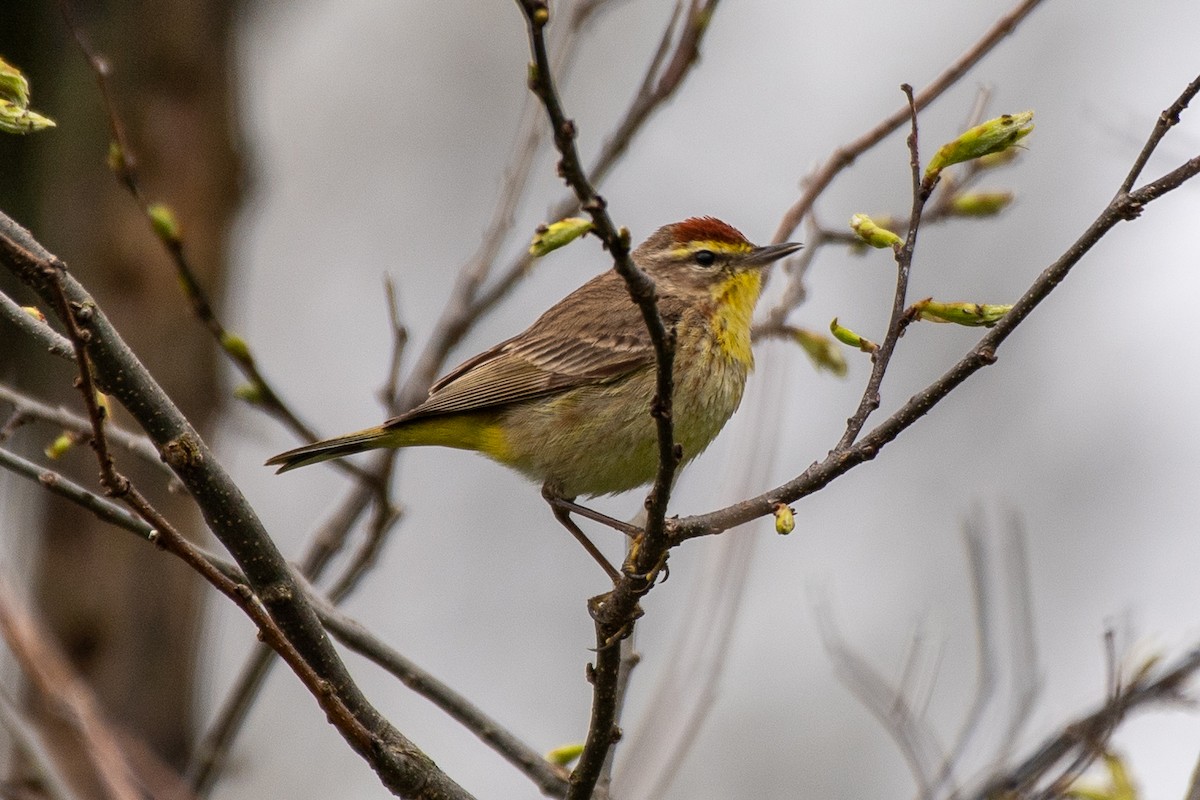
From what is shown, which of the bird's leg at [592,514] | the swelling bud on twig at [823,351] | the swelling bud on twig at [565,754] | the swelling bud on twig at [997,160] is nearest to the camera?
the swelling bud on twig at [565,754]

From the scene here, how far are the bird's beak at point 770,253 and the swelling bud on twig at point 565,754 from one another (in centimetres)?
245

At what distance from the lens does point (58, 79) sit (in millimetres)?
8055

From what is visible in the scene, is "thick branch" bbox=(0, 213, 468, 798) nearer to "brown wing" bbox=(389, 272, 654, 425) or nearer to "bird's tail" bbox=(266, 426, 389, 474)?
"bird's tail" bbox=(266, 426, 389, 474)

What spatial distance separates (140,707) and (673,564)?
253 inches

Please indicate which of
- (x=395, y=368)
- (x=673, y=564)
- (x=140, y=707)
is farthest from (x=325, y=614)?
(x=673, y=564)

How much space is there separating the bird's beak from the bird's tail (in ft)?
6.26

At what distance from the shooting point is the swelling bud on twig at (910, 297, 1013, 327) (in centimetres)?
335

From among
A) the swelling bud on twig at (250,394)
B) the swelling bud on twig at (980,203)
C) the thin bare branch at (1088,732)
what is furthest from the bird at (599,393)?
the thin bare branch at (1088,732)

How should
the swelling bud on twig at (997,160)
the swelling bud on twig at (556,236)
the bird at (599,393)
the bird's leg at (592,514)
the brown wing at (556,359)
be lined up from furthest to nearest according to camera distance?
the brown wing at (556,359), the bird at (599,393), the swelling bud on twig at (997,160), the bird's leg at (592,514), the swelling bud on twig at (556,236)

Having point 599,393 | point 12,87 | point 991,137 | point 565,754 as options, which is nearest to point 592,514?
point 599,393

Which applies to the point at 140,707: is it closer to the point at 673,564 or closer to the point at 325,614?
the point at 325,614

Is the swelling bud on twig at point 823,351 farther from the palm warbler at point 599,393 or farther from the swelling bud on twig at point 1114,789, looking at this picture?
the swelling bud on twig at point 1114,789

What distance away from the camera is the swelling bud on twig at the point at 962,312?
132 inches

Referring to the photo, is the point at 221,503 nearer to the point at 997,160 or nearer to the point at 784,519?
the point at 784,519
